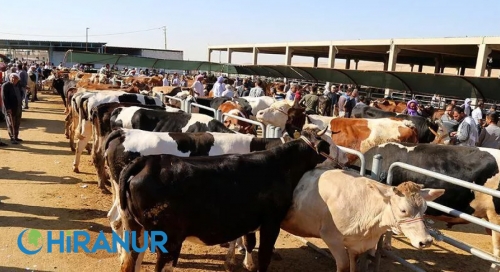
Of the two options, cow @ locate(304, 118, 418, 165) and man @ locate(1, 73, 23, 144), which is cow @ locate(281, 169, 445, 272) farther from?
man @ locate(1, 73, 23, 144)

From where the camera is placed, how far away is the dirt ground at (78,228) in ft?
14.7

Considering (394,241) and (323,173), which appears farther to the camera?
(394,241)

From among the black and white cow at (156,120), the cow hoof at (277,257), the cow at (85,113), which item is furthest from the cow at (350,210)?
the cow at (85,113)

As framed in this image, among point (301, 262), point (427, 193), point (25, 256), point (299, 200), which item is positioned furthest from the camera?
point (301, 262)

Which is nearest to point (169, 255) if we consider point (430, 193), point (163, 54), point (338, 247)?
point (338, 247)

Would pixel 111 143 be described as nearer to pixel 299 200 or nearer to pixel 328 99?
pixel 299 200

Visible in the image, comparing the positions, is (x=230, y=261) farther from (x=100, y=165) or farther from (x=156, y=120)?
(x=100, y=165)

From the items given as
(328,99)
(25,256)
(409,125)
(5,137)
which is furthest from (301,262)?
(328,99)

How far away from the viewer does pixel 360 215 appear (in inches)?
138

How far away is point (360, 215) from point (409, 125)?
5060mm

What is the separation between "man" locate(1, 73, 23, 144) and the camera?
1000cm

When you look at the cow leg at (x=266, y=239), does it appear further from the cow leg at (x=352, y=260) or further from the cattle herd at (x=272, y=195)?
the cow leg at (x=352, y=260)

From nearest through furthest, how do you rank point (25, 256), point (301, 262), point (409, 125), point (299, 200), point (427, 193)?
point (427, 193), point (299, 200), point (25, 256), point (301, 262), point (409, 125)

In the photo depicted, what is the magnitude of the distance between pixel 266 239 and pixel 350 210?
2.72ft
